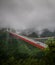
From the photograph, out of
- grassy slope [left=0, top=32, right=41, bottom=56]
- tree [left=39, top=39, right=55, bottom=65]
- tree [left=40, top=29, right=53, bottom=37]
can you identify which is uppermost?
tree [left=40, top=29, right=53, bottom=37]

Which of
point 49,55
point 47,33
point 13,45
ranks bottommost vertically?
point 49,55

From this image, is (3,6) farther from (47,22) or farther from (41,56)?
(41,56)

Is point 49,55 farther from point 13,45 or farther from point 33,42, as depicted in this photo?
point 13,45

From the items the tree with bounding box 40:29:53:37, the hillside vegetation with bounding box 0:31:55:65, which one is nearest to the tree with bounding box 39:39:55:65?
the hillside vegetation with bounding box 0:31:55:65

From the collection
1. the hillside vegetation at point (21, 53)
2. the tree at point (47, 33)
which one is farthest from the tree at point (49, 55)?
the tree at point (47, 33)

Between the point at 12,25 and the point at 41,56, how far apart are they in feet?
2.19

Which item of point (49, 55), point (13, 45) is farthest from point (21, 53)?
point (49, 55)

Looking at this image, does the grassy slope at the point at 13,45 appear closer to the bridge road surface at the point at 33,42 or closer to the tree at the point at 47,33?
the bridge road surface at the point at 33,42

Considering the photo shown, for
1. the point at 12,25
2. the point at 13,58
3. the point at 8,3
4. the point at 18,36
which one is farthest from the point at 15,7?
the point at 13,58

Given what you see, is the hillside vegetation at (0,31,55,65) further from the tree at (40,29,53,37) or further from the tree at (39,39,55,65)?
the tree at (40,29,53,37)

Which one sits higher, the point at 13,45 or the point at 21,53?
the point at 13,45

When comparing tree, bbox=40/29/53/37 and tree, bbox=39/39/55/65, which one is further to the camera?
tree, bbox=40/29/53/37

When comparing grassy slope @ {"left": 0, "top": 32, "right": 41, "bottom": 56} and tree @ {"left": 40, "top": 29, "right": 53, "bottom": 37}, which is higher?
tree @ {"left": 40, "top": 29, "right": 53, "bottom": 37}

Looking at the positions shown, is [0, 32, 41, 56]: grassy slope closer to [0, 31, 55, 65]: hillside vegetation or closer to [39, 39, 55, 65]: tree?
[0, 31, 55, 65]: hillside vegetation
